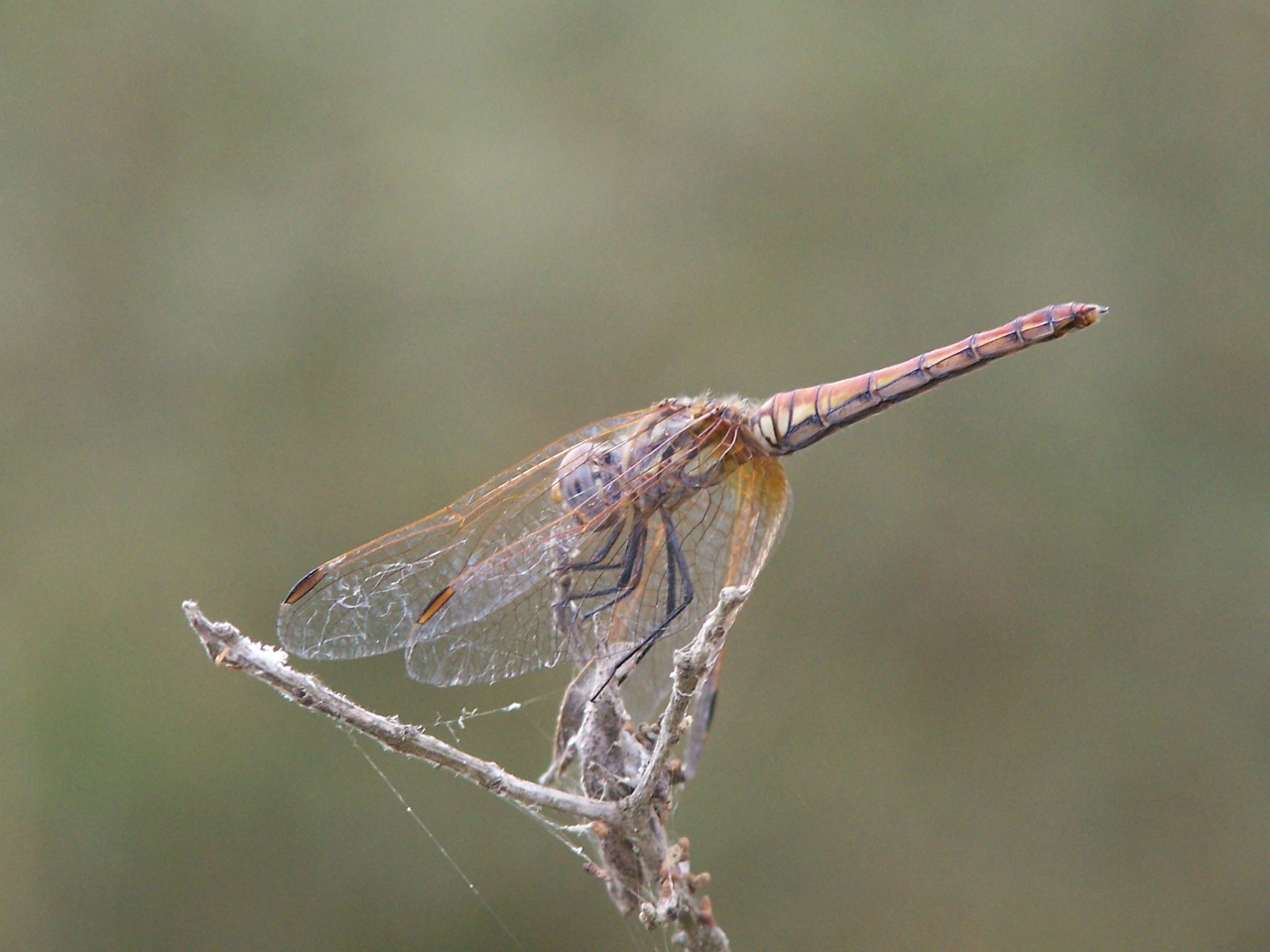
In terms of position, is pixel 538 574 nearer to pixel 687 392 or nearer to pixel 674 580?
pixel 674 580

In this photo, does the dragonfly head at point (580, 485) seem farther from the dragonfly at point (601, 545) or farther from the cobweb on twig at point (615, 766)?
the cobweb on twig at point (615, 766)

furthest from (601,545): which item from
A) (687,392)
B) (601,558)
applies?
(687,392)

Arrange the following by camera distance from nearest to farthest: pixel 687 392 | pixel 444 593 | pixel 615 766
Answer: pixel 615 766 → pixel 444 593 → pixel 687 392

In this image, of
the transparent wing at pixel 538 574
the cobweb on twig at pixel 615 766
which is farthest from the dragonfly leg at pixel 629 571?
the cobweb on twig at pixel 615 766

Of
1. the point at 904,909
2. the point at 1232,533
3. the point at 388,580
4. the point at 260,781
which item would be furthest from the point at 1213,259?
the point at 260,781

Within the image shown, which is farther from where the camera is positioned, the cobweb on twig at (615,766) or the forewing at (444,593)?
the forewing at (444,593)

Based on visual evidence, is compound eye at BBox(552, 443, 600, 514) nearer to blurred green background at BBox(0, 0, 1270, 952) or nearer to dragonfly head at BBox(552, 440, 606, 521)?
dragonfly head at BBox(552, 440, 606, 521)

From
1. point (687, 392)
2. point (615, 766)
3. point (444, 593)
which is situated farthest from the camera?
point (687, 392)
